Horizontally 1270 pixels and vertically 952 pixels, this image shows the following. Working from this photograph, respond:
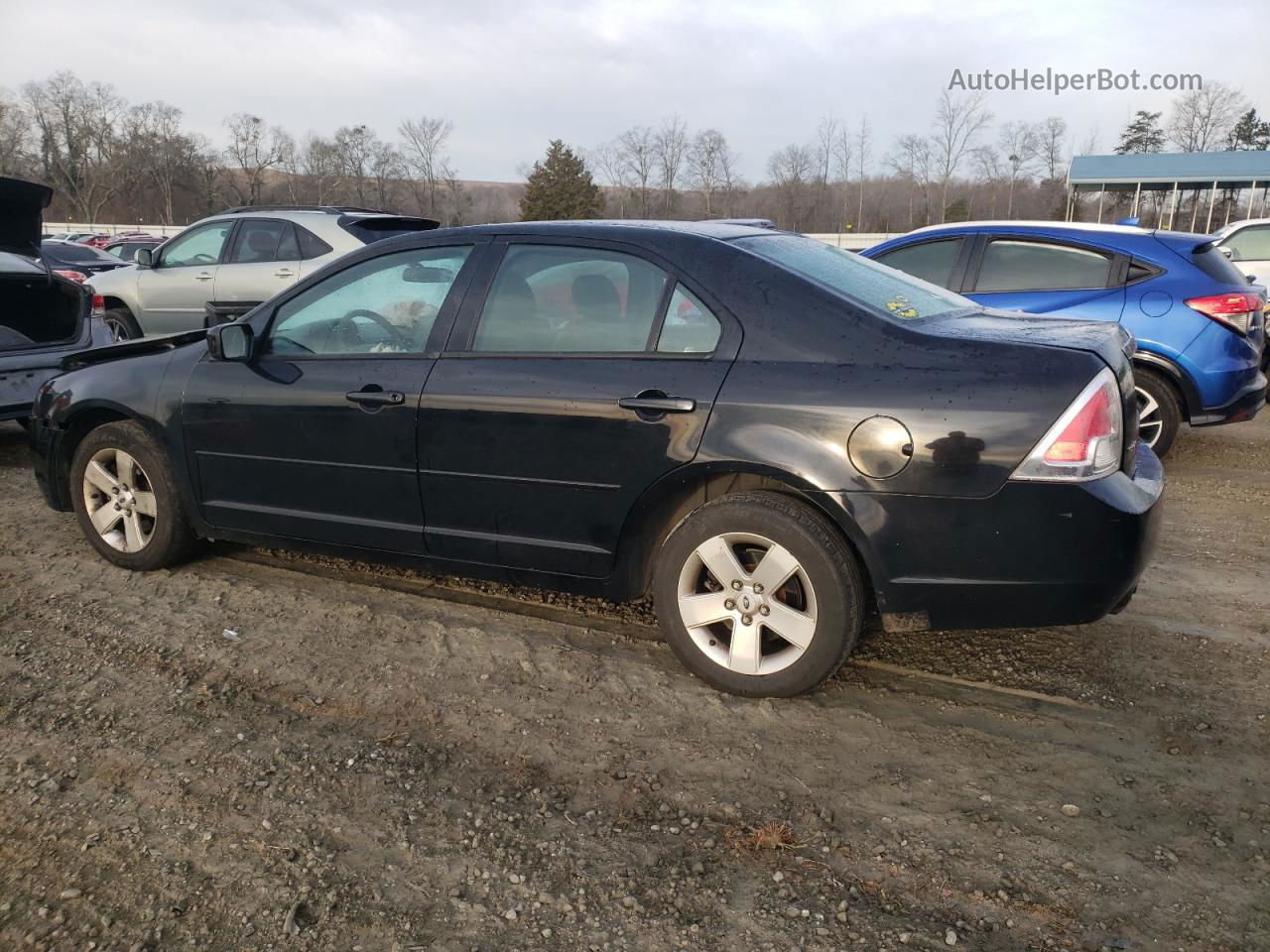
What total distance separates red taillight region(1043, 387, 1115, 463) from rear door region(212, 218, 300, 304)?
777cm

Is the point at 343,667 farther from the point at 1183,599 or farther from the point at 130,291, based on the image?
the point at 130,291

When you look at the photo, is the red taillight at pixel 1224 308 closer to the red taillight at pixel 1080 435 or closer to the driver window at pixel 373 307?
the red taillight at pixel 1080 435

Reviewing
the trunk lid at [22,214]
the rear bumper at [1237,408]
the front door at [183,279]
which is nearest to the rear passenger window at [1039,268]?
the rear bumper at [1237,408]

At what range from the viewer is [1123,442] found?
2.93 metres

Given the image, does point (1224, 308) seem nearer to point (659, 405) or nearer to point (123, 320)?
point (659, 405)

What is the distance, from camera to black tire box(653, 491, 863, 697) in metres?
3.00

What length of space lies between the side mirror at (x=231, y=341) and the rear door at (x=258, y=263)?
5262 mm

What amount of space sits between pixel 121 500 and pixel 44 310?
3.60m

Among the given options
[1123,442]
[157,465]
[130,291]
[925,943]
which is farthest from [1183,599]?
[130,291]

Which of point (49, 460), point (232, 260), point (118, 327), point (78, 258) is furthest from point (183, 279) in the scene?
point (78, 258)

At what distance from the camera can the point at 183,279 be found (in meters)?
9.53

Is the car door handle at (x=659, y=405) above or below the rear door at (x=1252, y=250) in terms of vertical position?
below

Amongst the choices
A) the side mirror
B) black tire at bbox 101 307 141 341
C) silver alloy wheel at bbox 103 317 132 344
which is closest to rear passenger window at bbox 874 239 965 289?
the side mirror

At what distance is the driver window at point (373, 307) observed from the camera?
3.72 meters
